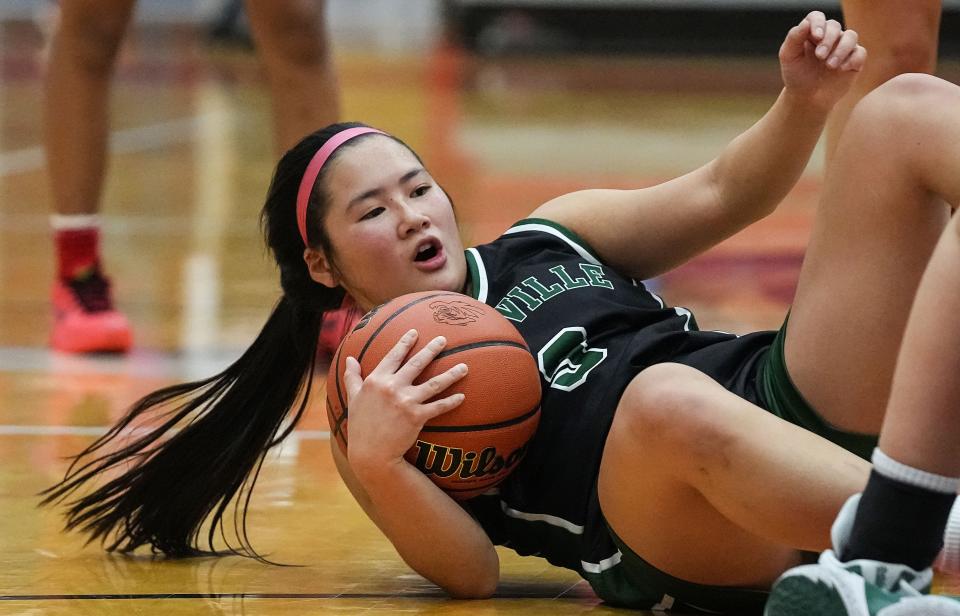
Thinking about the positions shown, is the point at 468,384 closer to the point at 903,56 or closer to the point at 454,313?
the point at 454,313

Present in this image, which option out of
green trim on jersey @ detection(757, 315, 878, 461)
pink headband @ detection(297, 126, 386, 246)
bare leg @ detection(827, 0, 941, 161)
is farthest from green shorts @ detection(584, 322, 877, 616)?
bare leg @ detection(827, 0, 941, 161)

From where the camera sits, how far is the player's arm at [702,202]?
243 centimetres

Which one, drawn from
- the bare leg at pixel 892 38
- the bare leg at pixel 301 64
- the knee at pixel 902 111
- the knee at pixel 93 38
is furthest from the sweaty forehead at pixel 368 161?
the knee at pixel 93 38

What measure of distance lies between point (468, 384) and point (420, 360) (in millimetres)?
73

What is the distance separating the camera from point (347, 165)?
2.43 metres

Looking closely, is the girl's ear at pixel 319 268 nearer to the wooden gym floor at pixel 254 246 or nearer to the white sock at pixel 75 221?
the wooden gym floor at pixel 254 246

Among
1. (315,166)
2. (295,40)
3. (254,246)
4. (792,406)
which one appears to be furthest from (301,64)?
(792,406)

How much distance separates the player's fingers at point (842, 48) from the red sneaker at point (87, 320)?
2.27 metres

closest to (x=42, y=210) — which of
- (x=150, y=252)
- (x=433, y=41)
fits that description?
(x=150, y=252)

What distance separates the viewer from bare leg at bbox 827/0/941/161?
2938 millimetres

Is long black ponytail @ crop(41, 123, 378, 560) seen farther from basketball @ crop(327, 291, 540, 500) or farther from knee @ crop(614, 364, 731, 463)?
knee @ crop(614, 364, 731, 463)

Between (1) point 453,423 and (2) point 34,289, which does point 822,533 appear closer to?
(1) point 453,423

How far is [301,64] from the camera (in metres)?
3.92

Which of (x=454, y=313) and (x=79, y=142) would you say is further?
(x=79, y=142)
